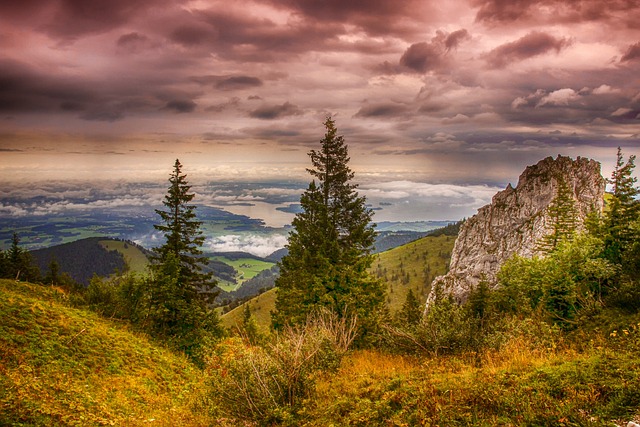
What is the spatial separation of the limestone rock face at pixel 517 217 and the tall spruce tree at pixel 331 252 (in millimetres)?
105404

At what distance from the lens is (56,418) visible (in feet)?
33.4

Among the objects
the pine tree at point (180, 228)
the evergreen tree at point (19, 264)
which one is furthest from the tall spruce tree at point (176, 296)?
the evergreen tree at point (19, 264)

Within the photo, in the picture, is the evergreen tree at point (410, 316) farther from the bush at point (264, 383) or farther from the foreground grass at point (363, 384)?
the bush at point (264, 383)

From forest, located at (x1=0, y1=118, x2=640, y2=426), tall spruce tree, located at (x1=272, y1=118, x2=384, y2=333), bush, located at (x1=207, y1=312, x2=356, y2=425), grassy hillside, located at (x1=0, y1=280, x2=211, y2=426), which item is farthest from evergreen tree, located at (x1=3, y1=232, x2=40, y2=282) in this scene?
bush, located at (x1=207, y1=312, x2=356, y2=425)

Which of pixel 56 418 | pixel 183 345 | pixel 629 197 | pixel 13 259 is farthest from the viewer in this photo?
pixel 13 259

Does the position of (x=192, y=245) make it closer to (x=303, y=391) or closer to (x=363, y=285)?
(x=363, y=285)

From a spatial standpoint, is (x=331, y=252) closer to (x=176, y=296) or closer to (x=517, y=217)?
(x=176, y=296)

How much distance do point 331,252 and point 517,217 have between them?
152832 millimetres

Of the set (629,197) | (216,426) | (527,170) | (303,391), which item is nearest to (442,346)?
(303,391)

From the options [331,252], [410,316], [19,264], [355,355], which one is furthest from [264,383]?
[19,264]

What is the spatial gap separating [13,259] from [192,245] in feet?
177

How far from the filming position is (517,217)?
153250mm

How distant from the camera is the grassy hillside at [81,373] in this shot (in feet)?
36.3

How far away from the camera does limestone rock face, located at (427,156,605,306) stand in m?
136
